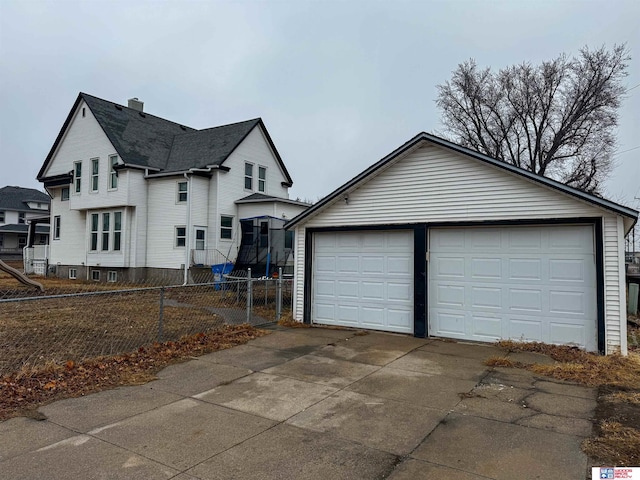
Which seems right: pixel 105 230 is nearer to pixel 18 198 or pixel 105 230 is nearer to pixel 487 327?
pixel 487 327

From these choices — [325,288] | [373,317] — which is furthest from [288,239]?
[373,317]

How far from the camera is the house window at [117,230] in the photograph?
2067 centimetres

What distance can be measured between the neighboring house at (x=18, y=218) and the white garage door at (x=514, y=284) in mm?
47708

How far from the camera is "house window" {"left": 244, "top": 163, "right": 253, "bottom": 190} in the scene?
70.4ft

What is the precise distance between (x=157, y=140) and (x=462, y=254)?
19.3m

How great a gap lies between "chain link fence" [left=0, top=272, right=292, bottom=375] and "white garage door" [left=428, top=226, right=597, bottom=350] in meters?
4.36

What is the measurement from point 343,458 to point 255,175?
19550 mm

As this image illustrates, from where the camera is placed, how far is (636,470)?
3.28 meters

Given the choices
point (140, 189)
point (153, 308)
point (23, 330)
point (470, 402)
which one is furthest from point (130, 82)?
point (470, 402)

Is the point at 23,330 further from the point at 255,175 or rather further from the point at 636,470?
the point at 255,175

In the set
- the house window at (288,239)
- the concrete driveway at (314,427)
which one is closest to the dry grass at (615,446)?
the concrete driveway at (314,427)

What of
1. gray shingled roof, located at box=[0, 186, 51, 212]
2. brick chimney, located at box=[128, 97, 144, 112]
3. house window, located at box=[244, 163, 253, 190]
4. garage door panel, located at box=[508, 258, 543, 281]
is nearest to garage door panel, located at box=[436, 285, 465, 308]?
garage door panel, located at box=[508, 258, 543, 281]

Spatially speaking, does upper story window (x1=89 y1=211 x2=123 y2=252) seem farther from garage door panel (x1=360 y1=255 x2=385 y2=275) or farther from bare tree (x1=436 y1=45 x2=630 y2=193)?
bare tree (x1=436 y1=45 x2=630 y2=193)

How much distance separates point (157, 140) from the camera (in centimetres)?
2270
